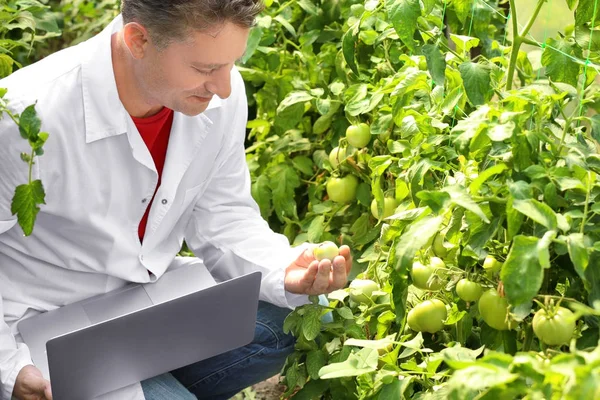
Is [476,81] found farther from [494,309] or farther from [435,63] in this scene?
[494,309]

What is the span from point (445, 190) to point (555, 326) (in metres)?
0.23

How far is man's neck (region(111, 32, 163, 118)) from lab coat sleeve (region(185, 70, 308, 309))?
0.21 metres

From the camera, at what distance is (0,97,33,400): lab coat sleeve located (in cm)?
155

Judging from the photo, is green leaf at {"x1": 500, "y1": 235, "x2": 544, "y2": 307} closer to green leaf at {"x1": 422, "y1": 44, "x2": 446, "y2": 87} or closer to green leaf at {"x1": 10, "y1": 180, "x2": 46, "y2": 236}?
green leaf at {"x1": 422, "y1": 44, "x2": 446, "y2": 87}

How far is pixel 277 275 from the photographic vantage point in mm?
1754

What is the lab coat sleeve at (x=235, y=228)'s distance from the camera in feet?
5.92

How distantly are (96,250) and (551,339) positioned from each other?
88 cm

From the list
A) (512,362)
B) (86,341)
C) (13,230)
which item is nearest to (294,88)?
(13,230)

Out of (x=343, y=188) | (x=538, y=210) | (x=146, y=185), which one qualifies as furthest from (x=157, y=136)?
(x=538, y=210)

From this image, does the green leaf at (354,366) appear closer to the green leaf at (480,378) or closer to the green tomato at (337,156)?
the green leaf at (480,378)

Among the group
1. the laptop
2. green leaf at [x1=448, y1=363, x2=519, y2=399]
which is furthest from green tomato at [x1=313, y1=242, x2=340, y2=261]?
green leaf at [x1=448, y1=363, x2=519, y2=399]

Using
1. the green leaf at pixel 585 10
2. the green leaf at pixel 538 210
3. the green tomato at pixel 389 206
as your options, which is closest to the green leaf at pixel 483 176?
the green leaf at pixel 538 210

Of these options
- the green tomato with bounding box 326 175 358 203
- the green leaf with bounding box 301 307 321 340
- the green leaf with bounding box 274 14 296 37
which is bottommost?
the green tomato with bounding box 326 175 358 203

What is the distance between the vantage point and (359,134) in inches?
78.4
